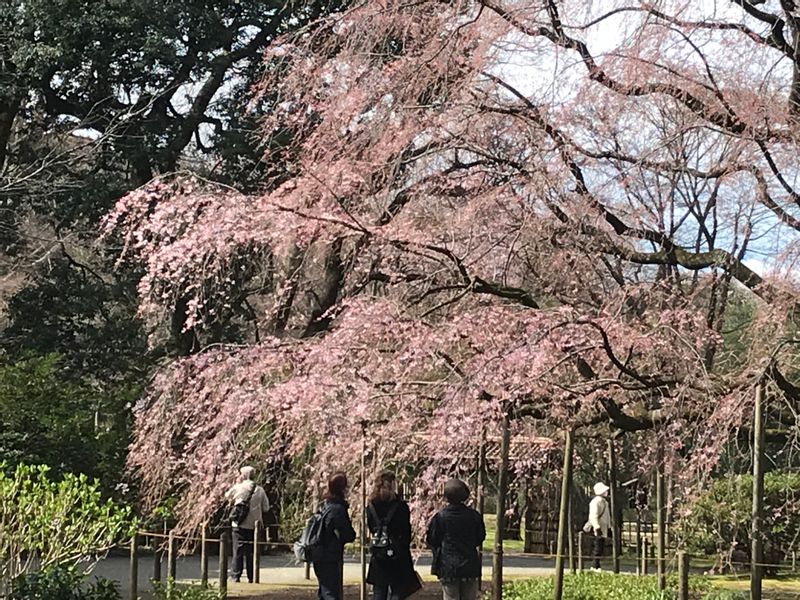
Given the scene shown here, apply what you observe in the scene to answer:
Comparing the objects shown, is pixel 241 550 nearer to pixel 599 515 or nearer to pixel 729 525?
pixel 599 515

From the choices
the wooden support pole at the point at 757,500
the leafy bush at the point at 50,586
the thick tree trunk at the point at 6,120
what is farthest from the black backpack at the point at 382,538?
the thick tree trunk at the point at 6,120

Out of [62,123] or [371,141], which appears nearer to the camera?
[371,141]

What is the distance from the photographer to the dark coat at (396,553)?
6414 mm

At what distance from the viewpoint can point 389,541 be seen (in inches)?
251

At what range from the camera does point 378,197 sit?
27.6 ft

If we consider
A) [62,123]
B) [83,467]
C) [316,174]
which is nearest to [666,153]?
[316,174]

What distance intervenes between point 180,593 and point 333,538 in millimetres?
1530

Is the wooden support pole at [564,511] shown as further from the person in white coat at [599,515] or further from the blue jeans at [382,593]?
the person in white coat at [599,515]

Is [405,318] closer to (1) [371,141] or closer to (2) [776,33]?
(1) [371,141]

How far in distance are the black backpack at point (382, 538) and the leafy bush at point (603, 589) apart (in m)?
2.73

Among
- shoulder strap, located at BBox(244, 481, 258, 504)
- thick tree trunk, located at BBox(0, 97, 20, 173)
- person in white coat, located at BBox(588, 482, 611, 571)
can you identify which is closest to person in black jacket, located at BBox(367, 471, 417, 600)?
shoulder strap, located at BBox(244, 481, 258, 504)

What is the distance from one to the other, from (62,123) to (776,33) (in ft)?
35.2

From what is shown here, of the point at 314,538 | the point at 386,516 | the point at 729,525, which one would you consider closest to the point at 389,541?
the point at 386,516

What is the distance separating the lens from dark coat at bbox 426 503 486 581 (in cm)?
618
